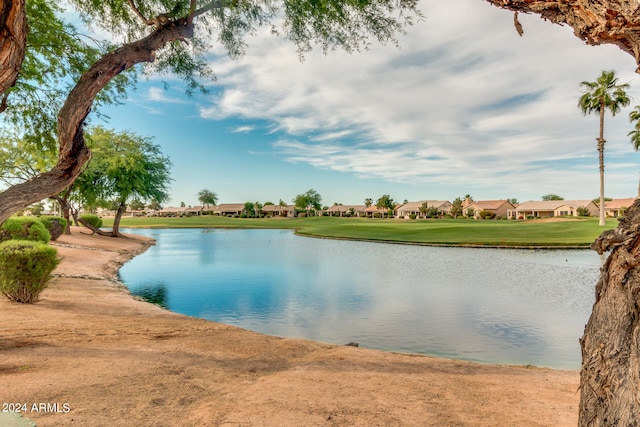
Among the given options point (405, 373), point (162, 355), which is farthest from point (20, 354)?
point (405, 373)

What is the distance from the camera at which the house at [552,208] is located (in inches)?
3639

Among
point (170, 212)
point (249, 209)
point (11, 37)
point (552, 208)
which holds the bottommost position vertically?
point (170, 212)

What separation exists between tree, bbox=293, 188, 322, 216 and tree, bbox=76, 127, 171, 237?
9872 centimetres

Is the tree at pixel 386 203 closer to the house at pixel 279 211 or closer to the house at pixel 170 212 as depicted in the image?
the house at pixel 279 211

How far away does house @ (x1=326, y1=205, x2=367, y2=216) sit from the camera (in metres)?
138

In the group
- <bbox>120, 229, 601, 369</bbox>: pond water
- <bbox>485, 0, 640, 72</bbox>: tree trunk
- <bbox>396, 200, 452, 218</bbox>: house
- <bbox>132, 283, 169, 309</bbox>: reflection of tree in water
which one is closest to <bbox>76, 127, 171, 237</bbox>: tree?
<bbox>120, 229, 601, 369</bbox>: pond water

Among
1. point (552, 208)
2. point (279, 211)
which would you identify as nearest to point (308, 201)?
point (279, 211)

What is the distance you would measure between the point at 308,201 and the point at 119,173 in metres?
106

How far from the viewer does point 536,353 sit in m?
8.83

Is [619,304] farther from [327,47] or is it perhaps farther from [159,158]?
[159,158]

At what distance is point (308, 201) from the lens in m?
140

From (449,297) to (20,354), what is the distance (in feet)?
44.5

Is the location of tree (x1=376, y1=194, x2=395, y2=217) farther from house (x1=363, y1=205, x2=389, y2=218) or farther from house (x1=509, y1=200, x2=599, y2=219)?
house (x1=509, y1=200, x2=599, y2=219)

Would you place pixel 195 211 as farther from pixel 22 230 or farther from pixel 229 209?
pixel 22 230
